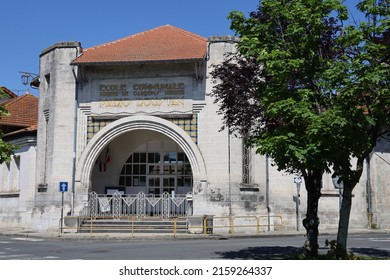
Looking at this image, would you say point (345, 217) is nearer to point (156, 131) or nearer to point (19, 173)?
point (156, 131)

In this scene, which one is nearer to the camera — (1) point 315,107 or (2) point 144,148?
(1) point 315,107

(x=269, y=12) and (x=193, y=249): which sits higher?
(x=269, y=12)

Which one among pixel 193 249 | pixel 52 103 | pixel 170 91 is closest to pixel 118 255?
pixel 193 249

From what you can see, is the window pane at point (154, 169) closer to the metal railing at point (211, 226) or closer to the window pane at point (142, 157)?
the window pane at point (142, 157)

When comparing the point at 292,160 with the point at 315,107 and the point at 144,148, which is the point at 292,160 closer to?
the point at 315,107

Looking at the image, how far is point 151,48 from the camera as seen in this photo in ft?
89.6

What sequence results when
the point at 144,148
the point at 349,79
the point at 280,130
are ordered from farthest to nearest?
the point at 144,148
the point at 280,130
the point at 349,79

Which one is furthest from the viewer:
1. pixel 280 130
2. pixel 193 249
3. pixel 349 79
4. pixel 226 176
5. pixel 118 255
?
pixel 226 176

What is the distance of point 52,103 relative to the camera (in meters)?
27.5

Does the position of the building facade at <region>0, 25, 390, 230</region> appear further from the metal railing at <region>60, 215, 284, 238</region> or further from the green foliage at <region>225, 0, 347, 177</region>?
the green foliage at <region>225, 0, 347, 177</region>

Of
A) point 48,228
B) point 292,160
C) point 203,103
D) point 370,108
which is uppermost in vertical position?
point 203,103

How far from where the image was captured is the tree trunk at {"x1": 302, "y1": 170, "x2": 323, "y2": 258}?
1316 centimetres

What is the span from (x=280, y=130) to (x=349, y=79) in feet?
6.50

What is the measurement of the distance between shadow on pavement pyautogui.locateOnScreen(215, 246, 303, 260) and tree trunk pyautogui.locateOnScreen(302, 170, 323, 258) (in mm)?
1201
